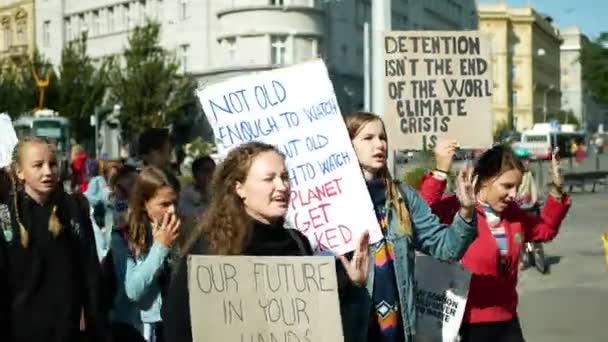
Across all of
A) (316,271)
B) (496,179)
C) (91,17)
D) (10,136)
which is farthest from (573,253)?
(91,17)

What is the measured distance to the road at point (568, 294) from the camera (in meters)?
10.7

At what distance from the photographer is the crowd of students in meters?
4.99

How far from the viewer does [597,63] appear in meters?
52.7

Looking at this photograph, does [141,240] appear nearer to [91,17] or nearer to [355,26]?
[355,26]

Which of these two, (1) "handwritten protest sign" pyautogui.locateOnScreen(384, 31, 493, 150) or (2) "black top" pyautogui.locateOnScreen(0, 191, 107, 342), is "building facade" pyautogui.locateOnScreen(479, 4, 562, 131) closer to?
(1) "handwritten protest sign" pyautogui.locateOnScreen(384, 31, 493, 150)

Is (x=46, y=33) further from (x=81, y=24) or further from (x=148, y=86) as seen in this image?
(x=148, y=86)

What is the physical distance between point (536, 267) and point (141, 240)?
1055 cm

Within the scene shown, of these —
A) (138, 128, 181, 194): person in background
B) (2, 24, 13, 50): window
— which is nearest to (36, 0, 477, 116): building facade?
(2, 24, 13, 50): window

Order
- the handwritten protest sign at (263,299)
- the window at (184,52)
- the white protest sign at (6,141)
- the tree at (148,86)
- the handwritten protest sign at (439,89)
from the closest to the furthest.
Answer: the handwritten protest sign at (263,299) → the handwritten protest sign at (439,89) → the white protest sign at (6,141) → the tree at (148,86) → the window at (184,52)

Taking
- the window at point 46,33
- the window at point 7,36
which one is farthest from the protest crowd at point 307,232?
the window at point 7,36

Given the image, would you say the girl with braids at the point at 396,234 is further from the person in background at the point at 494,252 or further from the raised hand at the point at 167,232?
the raised hand at the point at 167,232

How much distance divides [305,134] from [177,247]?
3.07 feet

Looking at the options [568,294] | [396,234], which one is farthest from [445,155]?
[568,294]

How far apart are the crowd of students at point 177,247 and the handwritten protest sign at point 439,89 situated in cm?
122
